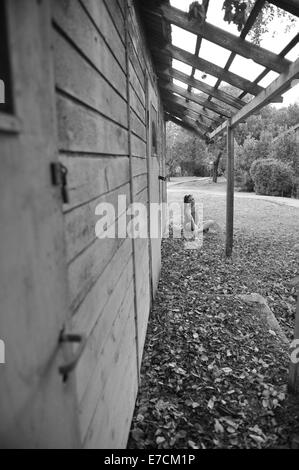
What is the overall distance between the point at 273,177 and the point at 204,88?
1474 centimetres

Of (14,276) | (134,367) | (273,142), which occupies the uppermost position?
(273,142)

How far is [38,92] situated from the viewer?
760mm

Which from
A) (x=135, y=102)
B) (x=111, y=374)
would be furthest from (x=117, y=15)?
(x=111, y=374)

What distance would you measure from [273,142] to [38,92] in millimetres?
22450

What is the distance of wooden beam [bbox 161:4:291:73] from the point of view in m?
3.36

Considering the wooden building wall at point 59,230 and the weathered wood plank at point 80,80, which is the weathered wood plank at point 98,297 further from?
the weathered wood plank at point 80,80

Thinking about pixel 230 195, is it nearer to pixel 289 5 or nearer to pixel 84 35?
pixel 289 5

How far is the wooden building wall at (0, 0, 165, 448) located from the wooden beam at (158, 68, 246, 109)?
12.8 feet

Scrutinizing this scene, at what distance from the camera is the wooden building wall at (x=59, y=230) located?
0.68m

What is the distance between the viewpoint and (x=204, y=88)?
5461mm

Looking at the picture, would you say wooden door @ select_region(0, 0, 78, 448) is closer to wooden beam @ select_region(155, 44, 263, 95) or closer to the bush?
wooden beam @ select_region(155, 44, 263, 95)

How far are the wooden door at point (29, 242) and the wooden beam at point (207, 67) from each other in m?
4.13
